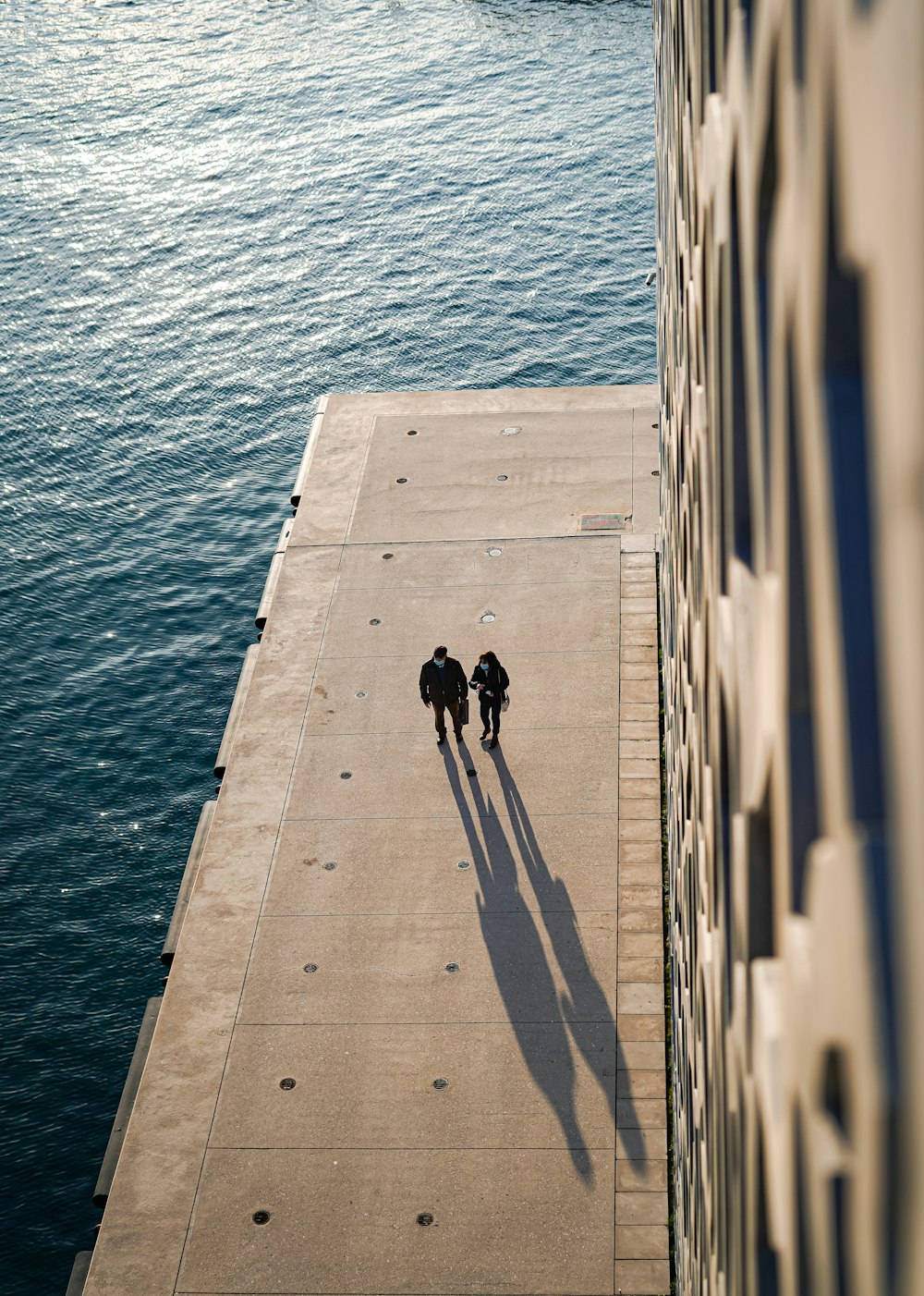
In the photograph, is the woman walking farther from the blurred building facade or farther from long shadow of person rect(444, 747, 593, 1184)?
the blurred building facade

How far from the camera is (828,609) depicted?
1.57 metres

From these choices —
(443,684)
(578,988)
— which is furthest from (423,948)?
(443,684)

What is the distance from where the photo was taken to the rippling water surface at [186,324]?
18828 mm

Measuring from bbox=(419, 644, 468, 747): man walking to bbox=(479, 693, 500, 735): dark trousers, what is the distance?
9.3 inches

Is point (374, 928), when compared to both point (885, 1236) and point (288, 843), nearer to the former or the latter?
point (288, 843)

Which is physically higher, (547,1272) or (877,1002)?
(877,1002)

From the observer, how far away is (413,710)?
58.0 ft

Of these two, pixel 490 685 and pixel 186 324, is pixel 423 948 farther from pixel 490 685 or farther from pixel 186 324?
pixel 186 324

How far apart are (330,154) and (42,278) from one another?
1029 centimetres

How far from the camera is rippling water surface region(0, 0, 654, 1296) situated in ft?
61.8

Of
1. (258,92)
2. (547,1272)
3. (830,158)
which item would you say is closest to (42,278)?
(258,92)

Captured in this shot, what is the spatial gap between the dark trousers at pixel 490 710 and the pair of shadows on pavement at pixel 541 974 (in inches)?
25.8

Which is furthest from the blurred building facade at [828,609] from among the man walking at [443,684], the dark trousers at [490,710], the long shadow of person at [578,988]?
the dark trousers at [490,710]

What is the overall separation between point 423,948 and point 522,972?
1.10 meters
